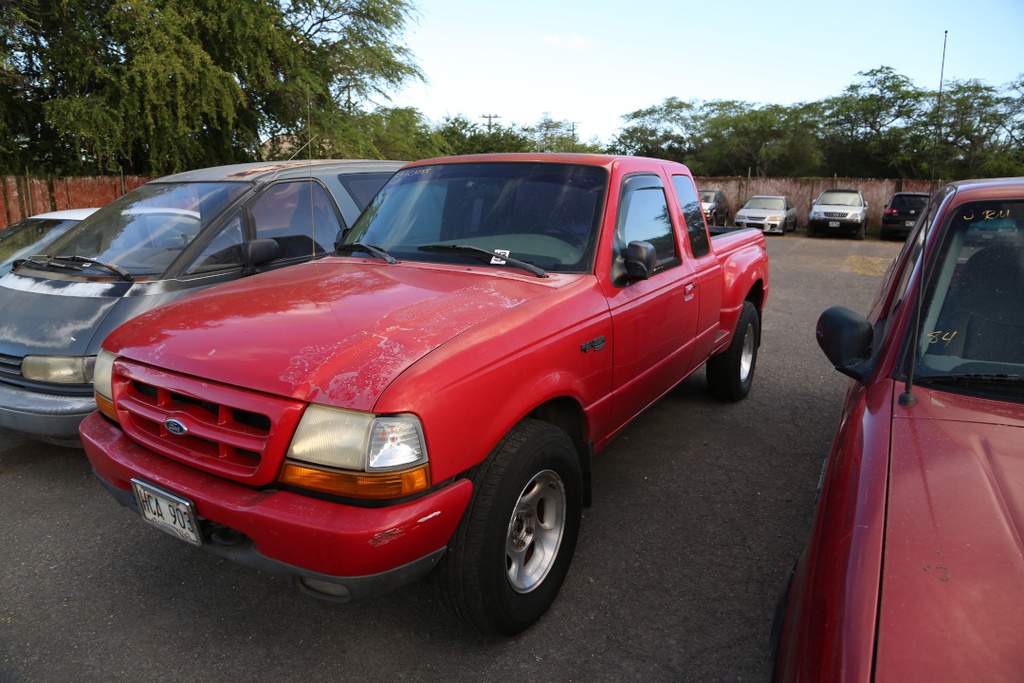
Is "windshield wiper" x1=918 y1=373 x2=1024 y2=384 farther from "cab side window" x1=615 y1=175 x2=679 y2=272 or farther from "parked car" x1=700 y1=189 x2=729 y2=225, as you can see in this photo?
"parked car" x1=700 y1=189 x2=729 y2=225

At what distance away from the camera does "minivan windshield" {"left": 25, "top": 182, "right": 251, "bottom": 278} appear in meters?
4.46

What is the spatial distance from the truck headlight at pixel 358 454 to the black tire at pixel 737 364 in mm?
3532

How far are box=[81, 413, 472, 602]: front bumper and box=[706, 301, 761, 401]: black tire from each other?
3.42m

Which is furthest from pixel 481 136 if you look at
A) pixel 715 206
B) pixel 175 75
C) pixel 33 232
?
pixel 33 232

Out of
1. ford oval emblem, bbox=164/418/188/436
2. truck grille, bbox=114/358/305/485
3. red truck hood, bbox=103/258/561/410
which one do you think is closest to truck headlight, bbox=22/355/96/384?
red truck hood, bbox=103/258/561/410

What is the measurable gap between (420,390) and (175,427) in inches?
37.3

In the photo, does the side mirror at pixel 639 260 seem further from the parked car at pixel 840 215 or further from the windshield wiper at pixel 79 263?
the parked car at pixel 840 215

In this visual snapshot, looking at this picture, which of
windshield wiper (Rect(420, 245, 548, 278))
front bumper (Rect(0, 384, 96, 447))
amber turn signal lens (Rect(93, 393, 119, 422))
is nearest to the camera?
amber turn signal lens (Rect(93, 393, 119, 422))

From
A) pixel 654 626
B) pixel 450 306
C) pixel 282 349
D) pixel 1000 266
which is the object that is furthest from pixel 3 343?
pixel 1000 266

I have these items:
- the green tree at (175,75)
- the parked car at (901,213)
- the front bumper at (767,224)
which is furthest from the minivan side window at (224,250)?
the parked car at (901,213)

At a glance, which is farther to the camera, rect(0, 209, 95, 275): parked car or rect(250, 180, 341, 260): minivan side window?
rect(0, 209, 95, 275): parked car

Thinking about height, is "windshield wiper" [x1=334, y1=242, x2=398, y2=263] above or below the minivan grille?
above

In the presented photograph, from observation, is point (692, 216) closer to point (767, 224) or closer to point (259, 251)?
point (259, 251)

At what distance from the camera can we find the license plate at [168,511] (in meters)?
2.27
